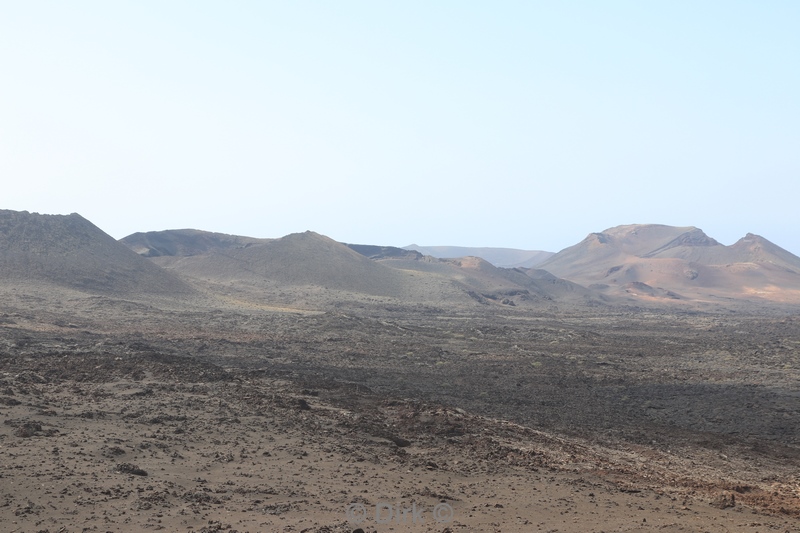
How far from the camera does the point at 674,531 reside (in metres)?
8.82

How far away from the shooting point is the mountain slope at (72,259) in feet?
171

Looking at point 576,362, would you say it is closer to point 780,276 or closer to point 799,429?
point 799,429

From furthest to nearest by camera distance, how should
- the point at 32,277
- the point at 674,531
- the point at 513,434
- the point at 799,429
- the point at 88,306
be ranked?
the point at 32,277 → the point at 88,306 → the point at 799,429 → the point at 513,434 → the point at 674,531

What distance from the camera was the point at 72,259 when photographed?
56.8 m

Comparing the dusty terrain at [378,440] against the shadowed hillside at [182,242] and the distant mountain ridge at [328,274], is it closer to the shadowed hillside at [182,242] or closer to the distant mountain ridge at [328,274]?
the distant mountain ridge at [328,274]

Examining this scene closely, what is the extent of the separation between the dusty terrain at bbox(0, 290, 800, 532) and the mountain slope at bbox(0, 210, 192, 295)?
2205 centimetres

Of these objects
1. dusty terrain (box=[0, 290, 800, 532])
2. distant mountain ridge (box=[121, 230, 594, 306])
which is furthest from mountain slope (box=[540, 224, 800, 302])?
dusty terrain (box=[0, 290, 800, 532])

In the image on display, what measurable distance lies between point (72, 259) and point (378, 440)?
1981 inches

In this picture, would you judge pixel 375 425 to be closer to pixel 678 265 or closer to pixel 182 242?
pixel 182 242

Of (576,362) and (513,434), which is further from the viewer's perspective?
(576,362)

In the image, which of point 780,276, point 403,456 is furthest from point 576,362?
point 780,276

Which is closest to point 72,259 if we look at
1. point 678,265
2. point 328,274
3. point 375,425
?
point 328,274

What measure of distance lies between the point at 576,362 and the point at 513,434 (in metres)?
17.3

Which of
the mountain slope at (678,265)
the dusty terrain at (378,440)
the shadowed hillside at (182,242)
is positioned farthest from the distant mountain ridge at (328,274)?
the dusty terrain at (378,440)
